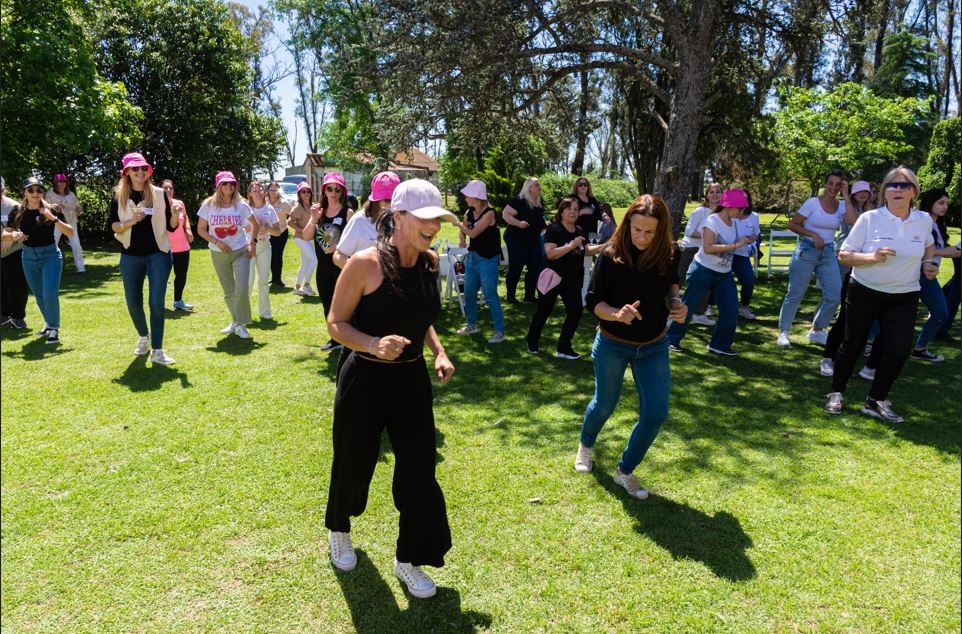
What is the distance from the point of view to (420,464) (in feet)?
10.5

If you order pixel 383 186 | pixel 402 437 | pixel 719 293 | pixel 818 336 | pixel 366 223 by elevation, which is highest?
pixel 383 186

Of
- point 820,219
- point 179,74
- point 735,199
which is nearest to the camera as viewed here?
point 735,199

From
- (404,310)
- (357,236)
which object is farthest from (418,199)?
(357,236)

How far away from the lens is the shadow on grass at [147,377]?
6387 millimetres

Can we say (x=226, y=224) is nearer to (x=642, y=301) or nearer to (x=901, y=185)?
(x=642, y=301)

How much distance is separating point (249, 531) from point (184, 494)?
0.72 m

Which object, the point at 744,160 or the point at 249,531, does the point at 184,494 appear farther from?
the point at 744,160

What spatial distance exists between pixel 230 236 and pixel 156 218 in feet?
4.67

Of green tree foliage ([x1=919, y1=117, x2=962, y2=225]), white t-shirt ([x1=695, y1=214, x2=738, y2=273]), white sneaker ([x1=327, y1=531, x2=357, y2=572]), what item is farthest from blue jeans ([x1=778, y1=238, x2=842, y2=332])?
green tree foliage ([x1=919, y1=117, x2=962, y2=225])

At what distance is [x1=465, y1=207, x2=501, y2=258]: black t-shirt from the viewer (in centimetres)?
809

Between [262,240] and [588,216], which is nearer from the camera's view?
[588,216]

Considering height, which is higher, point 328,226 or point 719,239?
point 328,226

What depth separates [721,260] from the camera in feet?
23.9

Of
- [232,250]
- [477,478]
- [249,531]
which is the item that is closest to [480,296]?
[232,250]
